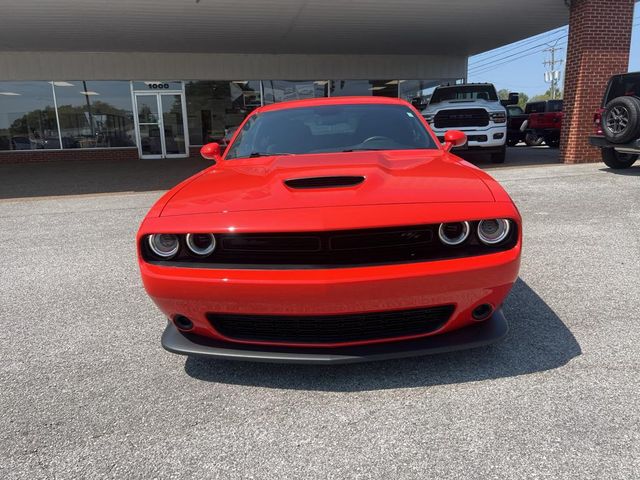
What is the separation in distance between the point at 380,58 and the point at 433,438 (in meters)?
18.7

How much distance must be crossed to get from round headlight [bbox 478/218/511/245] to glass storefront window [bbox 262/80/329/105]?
17.0 metres

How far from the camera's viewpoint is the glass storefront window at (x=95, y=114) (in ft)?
55.9

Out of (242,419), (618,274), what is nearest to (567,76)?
(618,274)

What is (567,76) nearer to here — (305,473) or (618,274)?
(618,274)

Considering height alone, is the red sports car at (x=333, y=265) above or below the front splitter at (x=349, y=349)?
above

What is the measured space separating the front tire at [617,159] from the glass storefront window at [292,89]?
448 inches

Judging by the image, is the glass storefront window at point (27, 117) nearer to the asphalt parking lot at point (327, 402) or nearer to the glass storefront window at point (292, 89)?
the glass storefront window at point (292, 89)

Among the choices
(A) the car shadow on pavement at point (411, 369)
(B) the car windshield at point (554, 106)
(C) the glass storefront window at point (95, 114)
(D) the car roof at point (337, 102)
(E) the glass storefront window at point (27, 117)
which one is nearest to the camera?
(A) the car shadow on pavement at point (411, 369)

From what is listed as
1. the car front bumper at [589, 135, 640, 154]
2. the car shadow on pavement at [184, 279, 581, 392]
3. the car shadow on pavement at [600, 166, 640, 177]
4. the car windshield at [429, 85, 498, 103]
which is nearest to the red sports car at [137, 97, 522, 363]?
the car shadow on pavement at [184, 279, 581, 392]

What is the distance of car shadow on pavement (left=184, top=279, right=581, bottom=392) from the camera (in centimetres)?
233

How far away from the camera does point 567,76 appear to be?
1099cm

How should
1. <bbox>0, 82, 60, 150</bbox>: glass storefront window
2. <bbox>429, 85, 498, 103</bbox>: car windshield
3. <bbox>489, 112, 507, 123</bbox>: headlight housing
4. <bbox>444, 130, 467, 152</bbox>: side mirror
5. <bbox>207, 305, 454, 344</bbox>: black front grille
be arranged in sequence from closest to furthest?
<bbox>207, 305, 454, 344</bbox>: black front grille
<bbox>444, 130, 467, 152</bbox>: side mirror
<bbox>489, 112, 507, 123</bbox>: headlight housing
<bbox>429, 85, 498, 103</bbox>: car windshield
<bbox>0, 82, 60, 150</bbox>: glass storefront window

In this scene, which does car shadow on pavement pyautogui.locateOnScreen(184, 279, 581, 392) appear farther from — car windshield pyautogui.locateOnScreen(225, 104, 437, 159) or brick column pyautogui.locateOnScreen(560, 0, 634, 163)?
brick column pyautogui.locateOnScreen(560, 0, 634, 163)

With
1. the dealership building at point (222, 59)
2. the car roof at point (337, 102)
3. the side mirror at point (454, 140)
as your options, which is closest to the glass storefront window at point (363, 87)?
the dealership building at point (222, 59)
